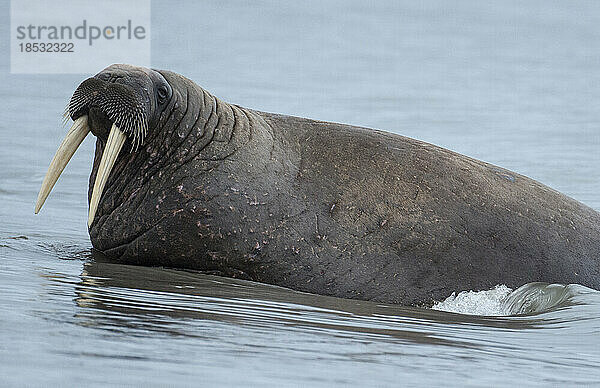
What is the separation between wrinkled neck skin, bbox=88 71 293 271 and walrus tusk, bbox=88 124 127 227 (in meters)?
0.30

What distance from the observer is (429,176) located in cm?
637

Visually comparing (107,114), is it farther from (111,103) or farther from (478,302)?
(478,302)

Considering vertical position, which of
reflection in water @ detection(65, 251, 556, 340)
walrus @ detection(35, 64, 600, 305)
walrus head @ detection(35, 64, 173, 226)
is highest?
walrus head @ detection(35, 64, 173, 226)

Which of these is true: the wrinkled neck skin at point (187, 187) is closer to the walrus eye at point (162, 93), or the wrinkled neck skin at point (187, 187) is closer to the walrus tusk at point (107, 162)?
the walrus eye at point (162, 93)

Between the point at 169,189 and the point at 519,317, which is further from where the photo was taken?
the point at 169,189

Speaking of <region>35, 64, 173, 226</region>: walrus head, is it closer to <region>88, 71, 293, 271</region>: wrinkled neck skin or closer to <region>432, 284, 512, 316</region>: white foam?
<region>88, 71, 293, 271</region>: wrinkled neck skin

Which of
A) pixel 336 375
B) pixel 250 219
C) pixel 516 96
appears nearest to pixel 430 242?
pixel 250 219

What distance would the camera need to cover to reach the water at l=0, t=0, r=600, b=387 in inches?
→ 157

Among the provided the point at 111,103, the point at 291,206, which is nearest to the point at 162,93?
the point at 111,103

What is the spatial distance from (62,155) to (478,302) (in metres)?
2.29

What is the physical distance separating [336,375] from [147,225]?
2450 mm

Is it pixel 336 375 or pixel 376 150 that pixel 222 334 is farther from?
pixel 376 150

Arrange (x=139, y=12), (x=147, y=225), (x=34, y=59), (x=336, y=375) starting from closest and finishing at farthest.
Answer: (x=336, y=375) → (x=147, y=225) → (x=34, y=59) → (x=139, y=12)

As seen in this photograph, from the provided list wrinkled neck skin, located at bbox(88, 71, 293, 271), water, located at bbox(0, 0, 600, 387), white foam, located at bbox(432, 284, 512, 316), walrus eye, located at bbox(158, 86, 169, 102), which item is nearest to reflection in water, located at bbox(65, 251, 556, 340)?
water, located at bbox(0, 0, 600, 387)
